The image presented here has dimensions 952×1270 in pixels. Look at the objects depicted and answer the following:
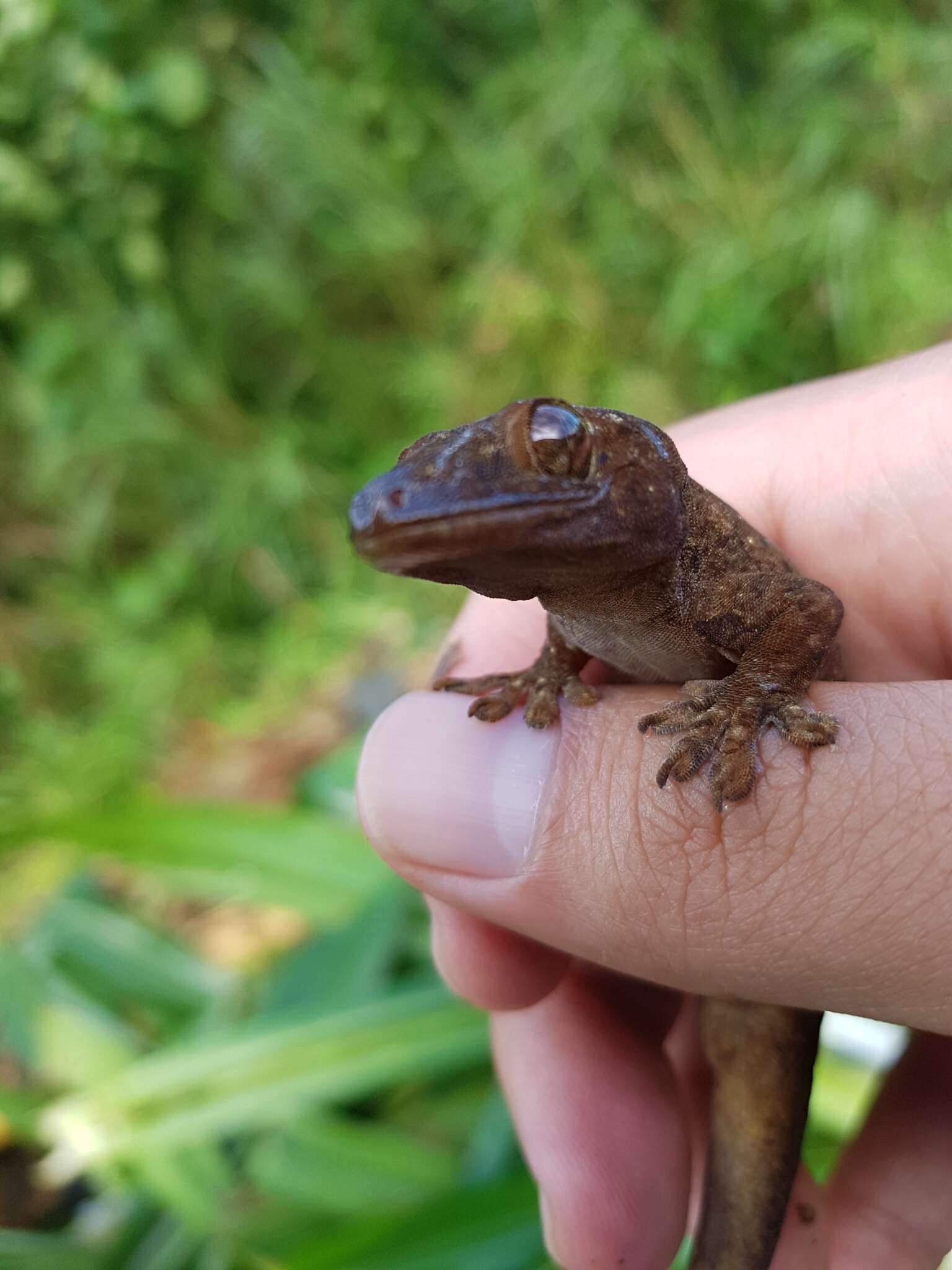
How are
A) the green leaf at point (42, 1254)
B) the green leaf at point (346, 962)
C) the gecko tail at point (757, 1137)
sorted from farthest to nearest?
the green leaf at point (346, 962) < the green leaf at point (42, 1254) < the gecko tail at point (757, 1137)

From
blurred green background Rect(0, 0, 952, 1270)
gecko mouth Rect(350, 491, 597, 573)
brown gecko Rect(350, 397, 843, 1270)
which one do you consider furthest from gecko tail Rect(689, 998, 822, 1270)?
gecko mouth Rect(350, 491, 597, 573)

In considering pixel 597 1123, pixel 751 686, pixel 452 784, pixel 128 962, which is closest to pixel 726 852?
pixel 751 686

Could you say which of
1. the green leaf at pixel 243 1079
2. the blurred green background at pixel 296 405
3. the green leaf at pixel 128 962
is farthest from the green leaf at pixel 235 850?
the green leaf at pixel 243 1079

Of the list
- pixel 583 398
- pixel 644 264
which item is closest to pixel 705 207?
pixel 644 264

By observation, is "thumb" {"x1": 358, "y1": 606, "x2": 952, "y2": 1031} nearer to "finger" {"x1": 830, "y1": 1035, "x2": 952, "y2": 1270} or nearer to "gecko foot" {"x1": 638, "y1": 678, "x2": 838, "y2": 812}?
"gecko foot" {"x1": 638, "y1": 678, "x2": 838, "y2": 812}

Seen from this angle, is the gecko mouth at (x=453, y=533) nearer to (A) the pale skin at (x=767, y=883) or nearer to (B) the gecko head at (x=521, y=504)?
(B) the gecko head at (x=521, y=504)

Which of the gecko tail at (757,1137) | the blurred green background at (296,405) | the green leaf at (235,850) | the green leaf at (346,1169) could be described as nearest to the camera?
the gecko tail at (757,1137)

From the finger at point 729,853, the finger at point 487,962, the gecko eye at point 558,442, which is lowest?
the finger at point 487,962
